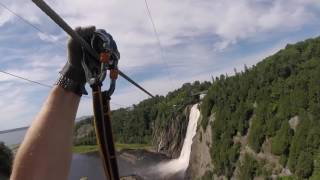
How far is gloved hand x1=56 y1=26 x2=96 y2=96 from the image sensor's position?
2920mm

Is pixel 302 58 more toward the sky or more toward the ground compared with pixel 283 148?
more toward the sky

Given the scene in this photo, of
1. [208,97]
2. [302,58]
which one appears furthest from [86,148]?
[302,58]

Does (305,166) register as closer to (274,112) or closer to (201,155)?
(274,112)

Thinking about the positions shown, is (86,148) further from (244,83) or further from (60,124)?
(60,124)

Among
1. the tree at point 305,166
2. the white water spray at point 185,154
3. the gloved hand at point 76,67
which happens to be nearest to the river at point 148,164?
the white water spray at point 185,154

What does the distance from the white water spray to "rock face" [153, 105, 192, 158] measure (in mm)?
3500

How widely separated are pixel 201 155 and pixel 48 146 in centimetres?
7656

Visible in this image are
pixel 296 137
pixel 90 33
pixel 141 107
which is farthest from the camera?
pixel 141 107

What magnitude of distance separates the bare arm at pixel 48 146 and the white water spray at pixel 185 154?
88373 millimetres

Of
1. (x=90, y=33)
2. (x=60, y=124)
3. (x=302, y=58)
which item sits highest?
(x=302, y=58)

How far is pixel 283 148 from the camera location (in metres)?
51.6

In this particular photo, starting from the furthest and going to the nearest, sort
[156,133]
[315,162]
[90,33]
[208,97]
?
[156,133], [208,97], [315,162], [90,33]

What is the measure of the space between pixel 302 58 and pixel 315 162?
1785 cm

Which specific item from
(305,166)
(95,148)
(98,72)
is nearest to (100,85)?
(98,72)
